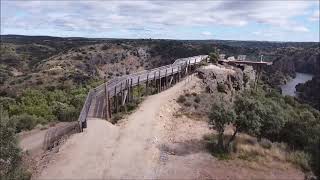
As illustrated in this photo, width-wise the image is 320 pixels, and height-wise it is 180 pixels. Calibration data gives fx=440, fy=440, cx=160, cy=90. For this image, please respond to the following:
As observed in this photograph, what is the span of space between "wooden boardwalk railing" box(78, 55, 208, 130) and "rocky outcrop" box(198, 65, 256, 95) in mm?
3137

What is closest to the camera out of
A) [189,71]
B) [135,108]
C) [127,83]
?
[135,108]

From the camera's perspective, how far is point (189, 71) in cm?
5491

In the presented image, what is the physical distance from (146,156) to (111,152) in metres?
2.01

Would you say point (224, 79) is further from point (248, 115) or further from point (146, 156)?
point (146, 156)

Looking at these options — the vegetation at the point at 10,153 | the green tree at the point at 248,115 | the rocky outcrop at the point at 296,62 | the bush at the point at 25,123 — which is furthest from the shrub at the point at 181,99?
the rocky outcrop at the point at 296,62

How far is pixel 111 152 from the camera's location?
24.2 meters

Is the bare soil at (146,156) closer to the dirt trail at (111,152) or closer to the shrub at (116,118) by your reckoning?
the dirt trail at (111,152)

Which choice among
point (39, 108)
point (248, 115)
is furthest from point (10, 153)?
point (39, 108)

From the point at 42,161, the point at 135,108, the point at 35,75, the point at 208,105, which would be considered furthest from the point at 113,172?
the point at 35,75

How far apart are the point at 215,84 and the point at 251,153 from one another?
24261mm

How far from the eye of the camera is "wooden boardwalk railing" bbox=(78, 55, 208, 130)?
32312 millimetres

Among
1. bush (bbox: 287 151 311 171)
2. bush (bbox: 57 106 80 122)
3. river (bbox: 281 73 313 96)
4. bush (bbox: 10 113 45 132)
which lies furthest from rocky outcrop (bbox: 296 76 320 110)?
bush (bbox: 287 151 311 171)

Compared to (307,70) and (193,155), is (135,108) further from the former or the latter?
(307,70)

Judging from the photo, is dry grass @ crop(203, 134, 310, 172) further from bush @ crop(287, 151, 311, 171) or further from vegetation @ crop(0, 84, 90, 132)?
vegetation @ crop(0, 84, 90, 132)
